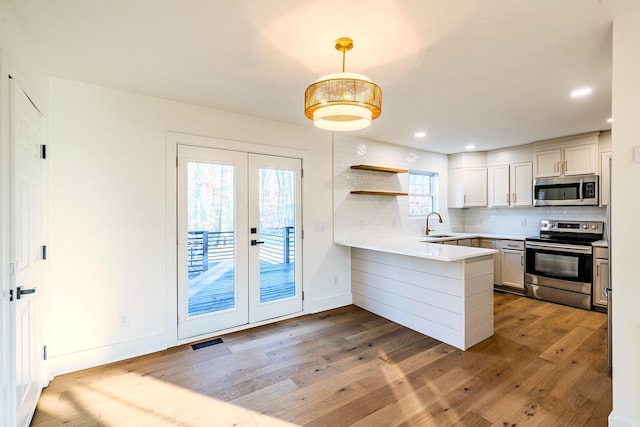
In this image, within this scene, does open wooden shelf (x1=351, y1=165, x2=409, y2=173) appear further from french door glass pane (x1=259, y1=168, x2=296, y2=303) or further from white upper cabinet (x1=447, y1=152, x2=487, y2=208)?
white upper cabinet (x1=447, y1=152, x2=487, y2=208)

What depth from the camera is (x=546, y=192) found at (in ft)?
15.5

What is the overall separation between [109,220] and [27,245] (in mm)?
807

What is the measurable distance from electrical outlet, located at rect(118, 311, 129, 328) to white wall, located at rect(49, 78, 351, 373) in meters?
0.03

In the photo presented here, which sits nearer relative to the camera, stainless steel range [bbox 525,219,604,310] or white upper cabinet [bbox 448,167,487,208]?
stainless steel range [bbox 525,219,604,310]

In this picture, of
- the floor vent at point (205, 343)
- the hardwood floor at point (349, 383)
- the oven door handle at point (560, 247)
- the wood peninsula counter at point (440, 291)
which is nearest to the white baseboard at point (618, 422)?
the hardwood floor at point (349, 383)

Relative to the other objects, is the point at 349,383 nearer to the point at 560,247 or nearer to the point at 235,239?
the point at 235,239

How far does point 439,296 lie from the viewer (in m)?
3.21

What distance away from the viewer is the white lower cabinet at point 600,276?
12.9 feet

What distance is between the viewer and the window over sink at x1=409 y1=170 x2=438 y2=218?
5.41 m

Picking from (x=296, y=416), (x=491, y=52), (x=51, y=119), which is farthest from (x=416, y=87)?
(x=51, y=119)

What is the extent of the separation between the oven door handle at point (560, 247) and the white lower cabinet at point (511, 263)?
19cm

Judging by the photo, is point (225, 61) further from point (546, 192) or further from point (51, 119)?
point (546, 192)

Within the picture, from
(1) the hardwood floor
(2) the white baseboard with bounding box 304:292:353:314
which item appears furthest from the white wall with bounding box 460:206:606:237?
(2) the white baseboard with bounding box 304:292:353:314

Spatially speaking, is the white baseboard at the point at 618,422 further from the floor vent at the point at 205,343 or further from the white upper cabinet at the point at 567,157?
the white upper cabinet at the point at 567,157
